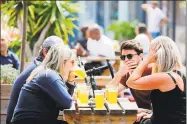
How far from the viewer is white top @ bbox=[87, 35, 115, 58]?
11727 millimetres

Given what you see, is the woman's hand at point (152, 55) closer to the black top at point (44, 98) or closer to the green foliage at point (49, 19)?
the black top at point (44, 98)

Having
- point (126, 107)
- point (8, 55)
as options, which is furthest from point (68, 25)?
point (126, 107)

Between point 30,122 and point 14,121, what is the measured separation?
181mm

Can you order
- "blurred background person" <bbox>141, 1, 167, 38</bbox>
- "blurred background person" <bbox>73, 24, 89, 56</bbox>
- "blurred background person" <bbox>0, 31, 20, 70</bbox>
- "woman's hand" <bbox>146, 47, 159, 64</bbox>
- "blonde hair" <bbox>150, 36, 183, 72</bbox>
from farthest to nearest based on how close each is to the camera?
"blurred background person" <bbox>141, 1, 167, 38</bbox> < "blurred background person" <bbox>73, 24, 89, 56</bbox> < "blurred background person" <bbox>0, 31, 20, 70</bbox> < "woman's hand" <bbox>146, 47, 159, 64</bbox> < "blonde hair" <bbox>150, 36, 183, 72</bbox>

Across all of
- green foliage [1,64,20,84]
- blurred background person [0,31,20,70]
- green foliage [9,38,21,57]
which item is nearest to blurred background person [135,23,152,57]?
green foliage [9,38,21,57]

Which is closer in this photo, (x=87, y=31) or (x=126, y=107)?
(x=126, y=107)

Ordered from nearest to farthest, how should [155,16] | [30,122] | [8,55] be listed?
1. [30,122]
2. [8,55]
3. [155,16]

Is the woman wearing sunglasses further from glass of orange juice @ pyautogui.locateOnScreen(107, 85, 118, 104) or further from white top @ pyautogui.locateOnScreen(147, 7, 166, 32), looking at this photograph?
white top @ pyautogui.locateOnScreen(147, 7, 166, 32)

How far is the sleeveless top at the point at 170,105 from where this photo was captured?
19.4 ft

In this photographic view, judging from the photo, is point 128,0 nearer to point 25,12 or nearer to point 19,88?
point 25,12

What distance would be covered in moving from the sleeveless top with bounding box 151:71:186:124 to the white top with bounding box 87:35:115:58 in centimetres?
568

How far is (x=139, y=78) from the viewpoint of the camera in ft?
20.6

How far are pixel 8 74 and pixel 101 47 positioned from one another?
A: 399cm

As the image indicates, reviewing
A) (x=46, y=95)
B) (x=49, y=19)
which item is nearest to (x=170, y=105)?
(x=46, y=95)
